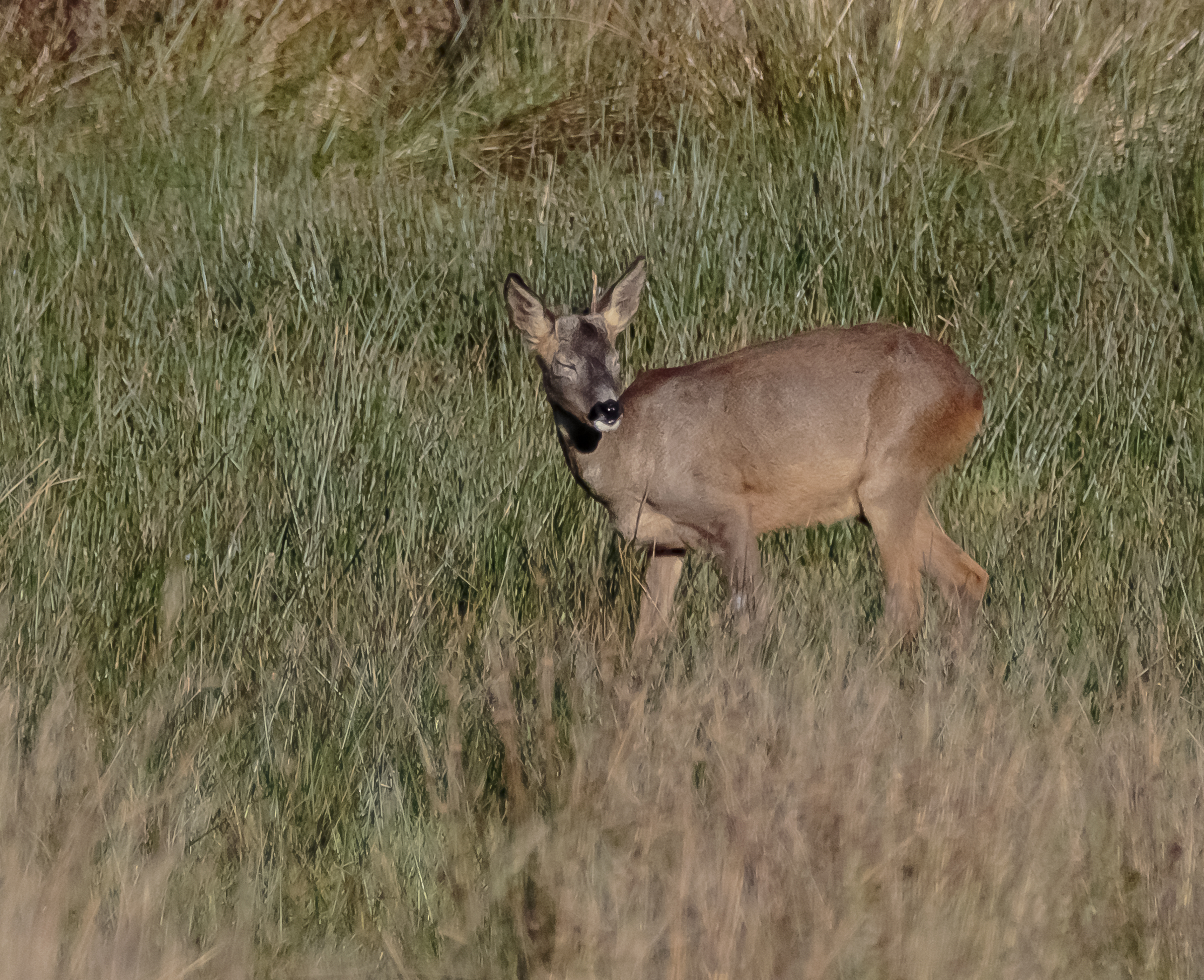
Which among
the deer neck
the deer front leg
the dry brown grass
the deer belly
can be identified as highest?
the dry brown grass

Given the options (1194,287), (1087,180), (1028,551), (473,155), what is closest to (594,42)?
(473,155)

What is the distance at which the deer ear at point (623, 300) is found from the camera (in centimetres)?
542

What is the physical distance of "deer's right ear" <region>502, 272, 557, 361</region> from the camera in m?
5.32

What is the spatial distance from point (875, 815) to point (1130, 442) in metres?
3.33

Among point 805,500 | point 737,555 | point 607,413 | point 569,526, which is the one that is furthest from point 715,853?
point 805,500

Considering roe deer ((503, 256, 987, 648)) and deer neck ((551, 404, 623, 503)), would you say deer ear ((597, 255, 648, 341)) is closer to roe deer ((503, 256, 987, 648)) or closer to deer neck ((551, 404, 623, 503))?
roe deer ((503, 256, 987, 648))

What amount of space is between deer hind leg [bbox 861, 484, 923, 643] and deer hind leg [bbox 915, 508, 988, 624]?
5 cm

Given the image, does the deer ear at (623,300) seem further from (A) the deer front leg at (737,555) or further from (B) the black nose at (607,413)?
(A) the deer front leg at (737,555)

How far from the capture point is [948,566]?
5688 mm

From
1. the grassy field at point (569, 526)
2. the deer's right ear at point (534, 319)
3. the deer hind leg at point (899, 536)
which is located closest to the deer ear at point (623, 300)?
the deer's right ear at point (534, 319)

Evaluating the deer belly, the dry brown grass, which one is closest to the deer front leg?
the deer belly

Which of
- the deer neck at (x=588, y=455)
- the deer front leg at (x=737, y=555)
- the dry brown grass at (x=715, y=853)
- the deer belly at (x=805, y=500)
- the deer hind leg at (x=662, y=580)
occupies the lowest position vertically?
the deer hind leg at (x=662, y=580)

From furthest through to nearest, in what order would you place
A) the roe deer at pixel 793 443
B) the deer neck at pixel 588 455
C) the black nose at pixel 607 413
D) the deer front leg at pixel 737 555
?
1. the roe deer at pixel 793 443
2. the deer neck at pixel 588 455
3. the deer front leg at pixel 737 555
4. the black nose at pixel 607 413

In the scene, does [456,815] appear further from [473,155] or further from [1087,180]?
[473,155]
